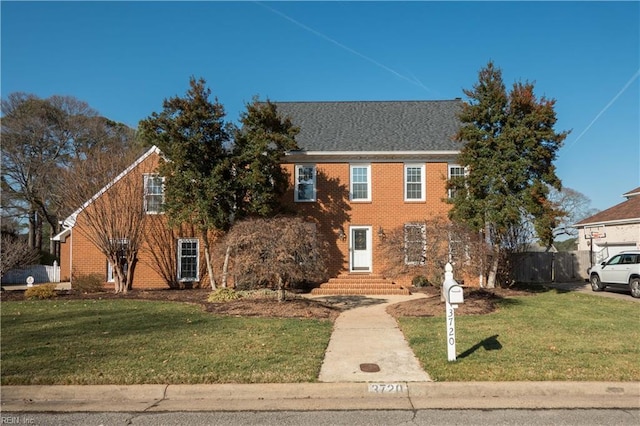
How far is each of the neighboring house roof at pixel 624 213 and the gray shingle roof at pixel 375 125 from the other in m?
10.7

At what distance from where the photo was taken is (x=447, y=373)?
241 inches

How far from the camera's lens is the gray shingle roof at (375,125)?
61.6ft

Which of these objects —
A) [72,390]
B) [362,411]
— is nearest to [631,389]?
[362,411]

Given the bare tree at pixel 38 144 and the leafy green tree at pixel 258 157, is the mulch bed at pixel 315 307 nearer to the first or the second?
the leafy green tree at pixel 258 157

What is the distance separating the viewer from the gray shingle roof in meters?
18.8

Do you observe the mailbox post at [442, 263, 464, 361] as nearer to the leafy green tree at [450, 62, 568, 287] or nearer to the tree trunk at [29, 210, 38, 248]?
the leafy green tree at [450, 62, 568, 287]

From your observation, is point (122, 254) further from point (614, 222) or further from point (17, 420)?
point (614, 222)

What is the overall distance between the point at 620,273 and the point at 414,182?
337 inches

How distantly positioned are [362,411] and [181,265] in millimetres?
14317

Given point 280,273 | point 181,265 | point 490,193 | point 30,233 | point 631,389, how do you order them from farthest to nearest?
1. point 30,233
2. point 181,265
3. point 490,193
4. point 280,273
5. point 631,389

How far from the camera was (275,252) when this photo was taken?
448 inches

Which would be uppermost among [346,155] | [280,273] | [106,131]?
[106,131]

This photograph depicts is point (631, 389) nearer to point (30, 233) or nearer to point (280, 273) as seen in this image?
point (280, 273)

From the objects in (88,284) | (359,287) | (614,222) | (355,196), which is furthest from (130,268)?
(614,222)
